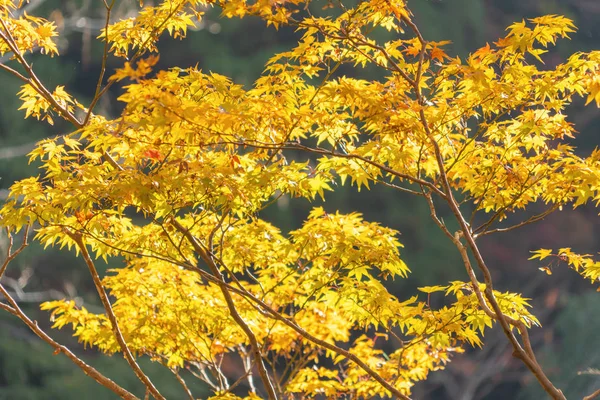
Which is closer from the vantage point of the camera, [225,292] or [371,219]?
[225,292]

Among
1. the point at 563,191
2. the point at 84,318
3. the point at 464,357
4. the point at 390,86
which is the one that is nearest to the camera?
the point at 390,86

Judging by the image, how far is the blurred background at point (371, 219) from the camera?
9789mm

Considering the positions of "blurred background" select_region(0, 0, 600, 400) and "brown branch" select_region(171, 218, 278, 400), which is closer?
"brown branch" select_region(171, 218, 278, 400)

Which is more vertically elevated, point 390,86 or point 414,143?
point 390,86

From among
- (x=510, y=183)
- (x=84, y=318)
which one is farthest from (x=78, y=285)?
(x=510, y=183)

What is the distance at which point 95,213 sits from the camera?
9.13 feet

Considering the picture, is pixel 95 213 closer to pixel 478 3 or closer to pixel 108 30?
pixel 108 30

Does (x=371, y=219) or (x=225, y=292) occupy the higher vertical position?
(x=225, y=292)

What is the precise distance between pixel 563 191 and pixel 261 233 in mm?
1291

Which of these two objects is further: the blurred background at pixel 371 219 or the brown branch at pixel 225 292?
the blurred background at pixel 371 219

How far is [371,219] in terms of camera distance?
37.5ft

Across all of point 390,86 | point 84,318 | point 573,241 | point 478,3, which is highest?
point 478,3

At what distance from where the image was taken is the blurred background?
9.79 metres

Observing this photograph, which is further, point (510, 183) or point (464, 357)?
point (464, 357)
